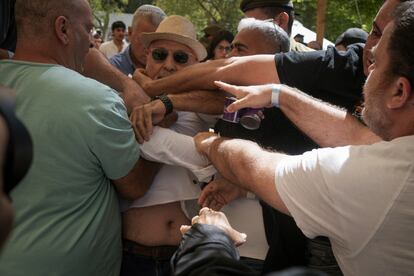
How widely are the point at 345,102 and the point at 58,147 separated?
1.60 meters

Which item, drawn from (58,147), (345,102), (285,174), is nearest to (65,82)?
(58,147)

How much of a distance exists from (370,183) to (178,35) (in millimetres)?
1719

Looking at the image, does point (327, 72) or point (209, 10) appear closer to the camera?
point (327, 72)

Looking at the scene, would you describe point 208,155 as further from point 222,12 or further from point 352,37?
point 222,12

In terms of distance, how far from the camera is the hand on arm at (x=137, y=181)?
7.09 ft

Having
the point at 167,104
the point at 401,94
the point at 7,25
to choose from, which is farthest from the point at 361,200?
the point at 7,25

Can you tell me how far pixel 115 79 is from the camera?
2.75 metres

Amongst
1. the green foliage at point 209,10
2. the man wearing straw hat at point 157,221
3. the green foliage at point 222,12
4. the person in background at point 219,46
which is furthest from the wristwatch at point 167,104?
the green foliage at point 209,10

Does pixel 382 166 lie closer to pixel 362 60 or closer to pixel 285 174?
pixel 285 174

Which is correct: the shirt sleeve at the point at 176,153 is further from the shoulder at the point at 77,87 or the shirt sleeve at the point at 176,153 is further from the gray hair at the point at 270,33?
the gray hair at the point at 270,33

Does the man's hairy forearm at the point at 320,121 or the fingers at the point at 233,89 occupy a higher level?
the fingers at the point at 233,89

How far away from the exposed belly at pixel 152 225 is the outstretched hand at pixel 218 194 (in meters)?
0.24

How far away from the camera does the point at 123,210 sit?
7.95ft

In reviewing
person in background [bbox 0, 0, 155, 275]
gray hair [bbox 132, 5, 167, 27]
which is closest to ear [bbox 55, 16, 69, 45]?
person in background [bbox 0, 0, 155, 275]
